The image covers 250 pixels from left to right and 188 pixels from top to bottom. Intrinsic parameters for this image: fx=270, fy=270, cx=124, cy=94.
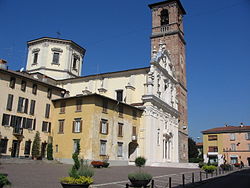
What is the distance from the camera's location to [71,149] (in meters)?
31.6

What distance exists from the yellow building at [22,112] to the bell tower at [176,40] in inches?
1027

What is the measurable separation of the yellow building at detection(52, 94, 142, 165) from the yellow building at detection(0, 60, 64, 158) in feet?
4.94

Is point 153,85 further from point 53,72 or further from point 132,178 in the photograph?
point 132,178

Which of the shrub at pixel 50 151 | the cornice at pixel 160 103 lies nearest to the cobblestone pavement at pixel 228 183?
the cornice at pixel 160 103

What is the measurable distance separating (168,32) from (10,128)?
1392 inches

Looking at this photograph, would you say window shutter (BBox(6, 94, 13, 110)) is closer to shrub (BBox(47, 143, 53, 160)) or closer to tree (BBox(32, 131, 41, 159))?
tree (BBox(32, 131, 41, 159))

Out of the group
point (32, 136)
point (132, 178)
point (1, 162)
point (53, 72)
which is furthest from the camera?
point (53, 72)

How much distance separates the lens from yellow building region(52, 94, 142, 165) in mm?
30781

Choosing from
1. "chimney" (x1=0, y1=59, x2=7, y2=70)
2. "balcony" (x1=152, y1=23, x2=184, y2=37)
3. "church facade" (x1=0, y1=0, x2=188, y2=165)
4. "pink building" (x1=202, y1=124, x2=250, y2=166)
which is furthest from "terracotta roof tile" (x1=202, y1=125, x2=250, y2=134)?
"chimney" (x1=0, y1=59, x2=7, y2=70)

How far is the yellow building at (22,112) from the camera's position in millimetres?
29578

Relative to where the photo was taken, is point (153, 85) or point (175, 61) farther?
point (175, 61)

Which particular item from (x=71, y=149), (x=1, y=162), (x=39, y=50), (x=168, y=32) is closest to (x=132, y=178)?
(x=1, y=162)

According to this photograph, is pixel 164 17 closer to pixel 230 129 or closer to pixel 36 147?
pixel 230 129

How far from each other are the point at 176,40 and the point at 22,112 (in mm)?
32483
